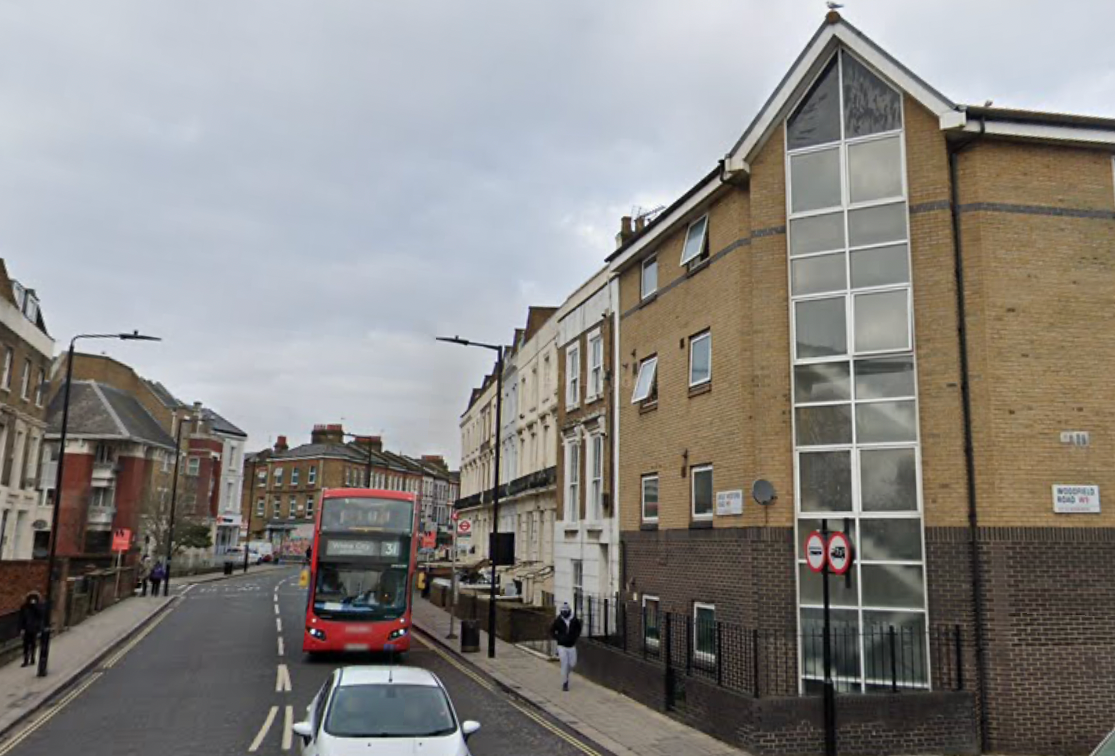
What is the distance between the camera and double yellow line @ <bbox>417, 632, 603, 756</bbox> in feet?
42.5

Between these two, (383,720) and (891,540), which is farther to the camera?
(891,540)

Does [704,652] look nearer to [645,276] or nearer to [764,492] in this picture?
[764,492]

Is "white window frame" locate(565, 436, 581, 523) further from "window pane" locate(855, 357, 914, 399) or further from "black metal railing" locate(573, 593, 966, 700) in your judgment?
"window pane" locate(855, 357, 914, 399)

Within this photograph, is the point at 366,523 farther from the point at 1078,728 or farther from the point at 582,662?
the point at 1078,728

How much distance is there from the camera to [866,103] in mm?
14789

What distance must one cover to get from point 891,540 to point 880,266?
4.47m

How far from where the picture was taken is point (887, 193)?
14.5 m

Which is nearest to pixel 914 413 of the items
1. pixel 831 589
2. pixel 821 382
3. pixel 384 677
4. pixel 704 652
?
pixel 821 382

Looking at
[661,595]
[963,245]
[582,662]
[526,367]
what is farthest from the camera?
[526,367]

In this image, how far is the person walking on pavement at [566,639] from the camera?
17078mm

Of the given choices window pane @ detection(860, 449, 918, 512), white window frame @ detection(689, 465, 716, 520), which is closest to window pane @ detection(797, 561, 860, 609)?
window pane @ detection(860, 449, 918, 512)

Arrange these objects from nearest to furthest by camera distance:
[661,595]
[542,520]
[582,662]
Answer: [661,595] < [582,662] < [542,520]

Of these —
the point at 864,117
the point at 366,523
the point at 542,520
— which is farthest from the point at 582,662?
the point at 542,520

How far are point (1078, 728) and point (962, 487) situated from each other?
3.71 m
